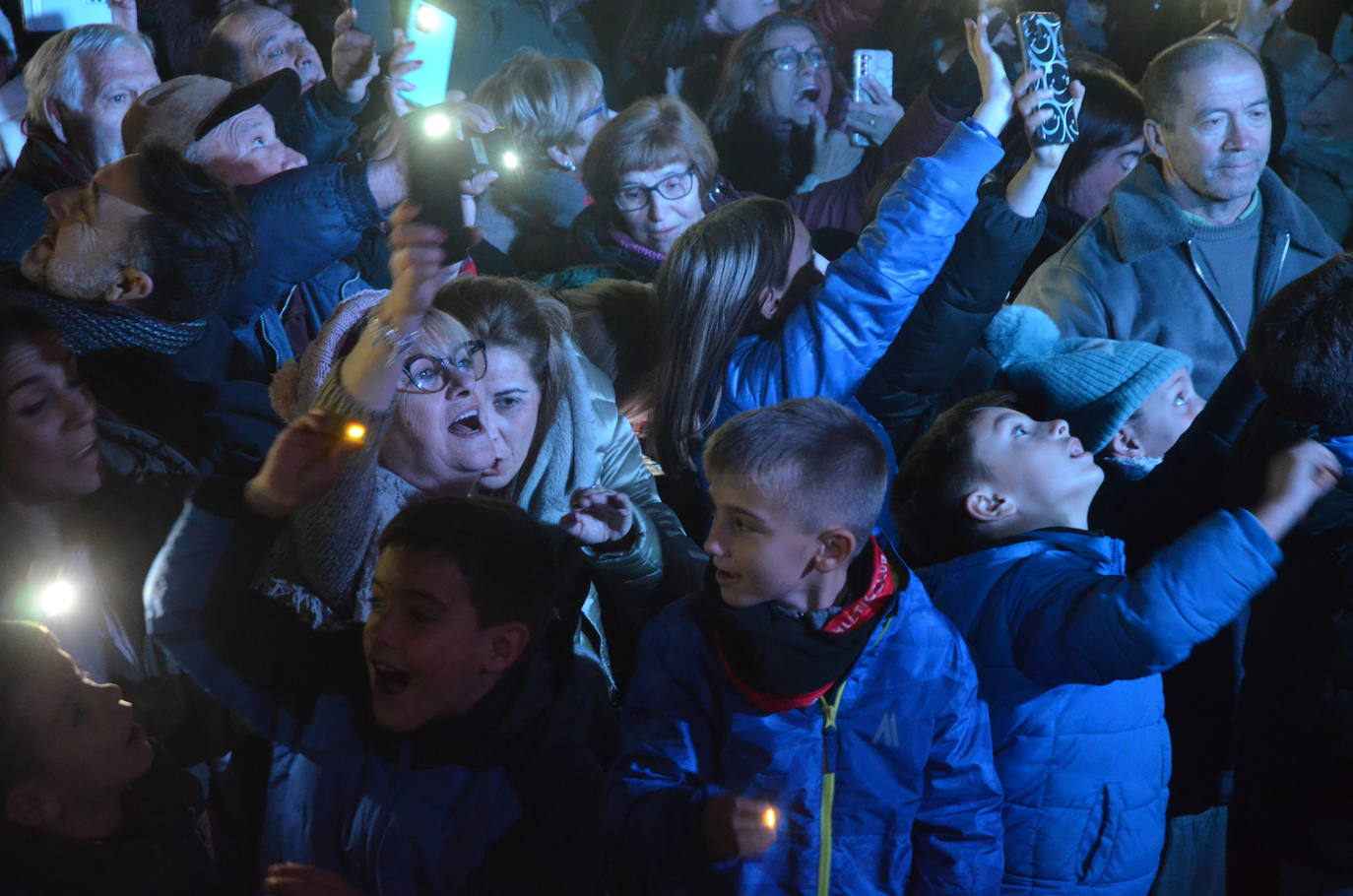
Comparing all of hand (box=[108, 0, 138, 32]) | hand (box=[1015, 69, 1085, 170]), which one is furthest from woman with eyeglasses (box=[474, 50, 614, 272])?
hand (box=[1015, 69, 1085, 170])

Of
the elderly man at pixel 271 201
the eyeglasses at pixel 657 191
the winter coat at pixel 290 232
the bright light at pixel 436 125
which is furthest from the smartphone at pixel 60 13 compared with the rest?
the eyeglasses at pixel 657 191

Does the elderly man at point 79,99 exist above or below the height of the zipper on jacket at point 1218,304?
below

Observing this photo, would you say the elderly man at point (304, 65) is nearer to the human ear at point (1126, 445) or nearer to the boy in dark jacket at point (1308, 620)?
the human ear at point (1126, 445)

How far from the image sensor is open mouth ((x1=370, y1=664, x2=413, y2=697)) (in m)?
1.94

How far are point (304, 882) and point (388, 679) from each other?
340 mm

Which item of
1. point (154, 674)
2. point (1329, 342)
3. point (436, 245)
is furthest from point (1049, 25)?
point (154, 674)

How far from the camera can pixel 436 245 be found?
1.97m

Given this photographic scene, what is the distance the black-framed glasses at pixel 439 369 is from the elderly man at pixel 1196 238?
1793 mm

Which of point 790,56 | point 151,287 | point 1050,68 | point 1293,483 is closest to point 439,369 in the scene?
point 151,287

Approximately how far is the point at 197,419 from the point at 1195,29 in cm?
505

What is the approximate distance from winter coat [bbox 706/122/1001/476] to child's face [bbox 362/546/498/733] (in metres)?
1.01

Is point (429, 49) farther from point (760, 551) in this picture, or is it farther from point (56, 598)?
point (760, 551)

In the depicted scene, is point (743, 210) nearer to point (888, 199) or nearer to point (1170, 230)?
point (888, 199)

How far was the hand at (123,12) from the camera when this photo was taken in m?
4.48
